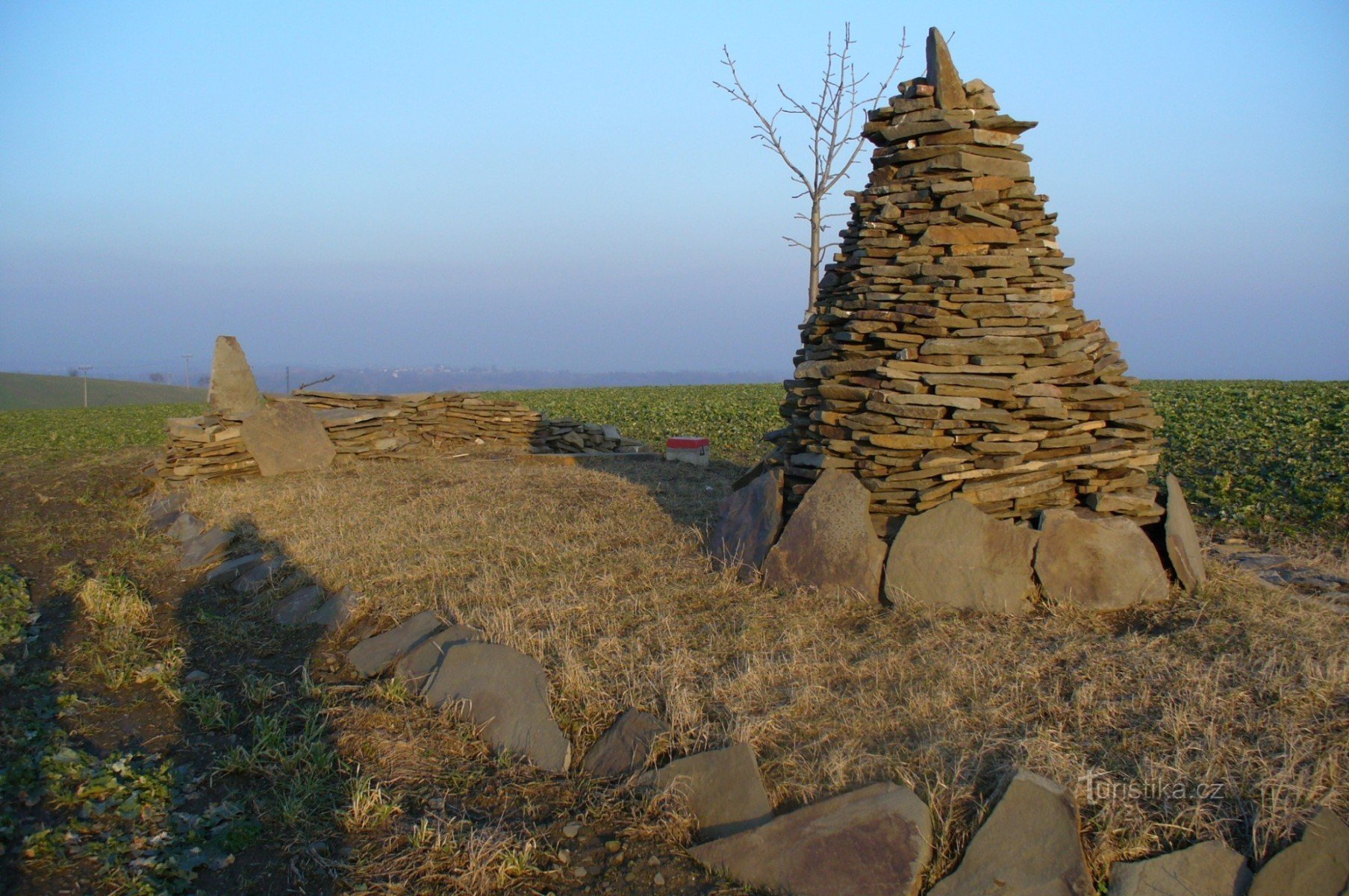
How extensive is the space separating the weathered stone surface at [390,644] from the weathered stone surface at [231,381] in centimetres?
810

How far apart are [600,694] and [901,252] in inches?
159

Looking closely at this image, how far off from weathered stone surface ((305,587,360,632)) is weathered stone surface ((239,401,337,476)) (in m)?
6.39

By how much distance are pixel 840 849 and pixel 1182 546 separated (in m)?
4.13

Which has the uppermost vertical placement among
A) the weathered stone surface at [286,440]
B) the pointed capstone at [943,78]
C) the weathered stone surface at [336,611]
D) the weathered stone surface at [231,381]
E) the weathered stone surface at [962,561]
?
the pointed capstone at [943,78]

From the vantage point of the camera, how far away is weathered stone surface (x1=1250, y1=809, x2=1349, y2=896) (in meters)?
3.10

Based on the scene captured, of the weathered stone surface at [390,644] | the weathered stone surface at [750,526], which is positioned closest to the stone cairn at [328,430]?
the weathered stone surface at [750,526]

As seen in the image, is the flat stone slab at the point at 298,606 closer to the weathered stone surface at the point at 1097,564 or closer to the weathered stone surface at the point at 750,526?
the weathered stone surface at the point at 750,526

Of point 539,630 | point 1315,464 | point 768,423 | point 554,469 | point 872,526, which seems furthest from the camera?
point 768,423

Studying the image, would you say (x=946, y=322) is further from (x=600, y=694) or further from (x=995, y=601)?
(x=600, y=694)

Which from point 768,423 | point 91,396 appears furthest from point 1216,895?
point 91,396

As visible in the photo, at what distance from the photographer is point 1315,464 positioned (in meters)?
10.2

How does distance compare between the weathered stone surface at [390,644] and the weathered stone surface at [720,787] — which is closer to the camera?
the weathered stone surface at [720,787]

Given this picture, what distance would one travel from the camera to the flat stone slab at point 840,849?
3.20 meters

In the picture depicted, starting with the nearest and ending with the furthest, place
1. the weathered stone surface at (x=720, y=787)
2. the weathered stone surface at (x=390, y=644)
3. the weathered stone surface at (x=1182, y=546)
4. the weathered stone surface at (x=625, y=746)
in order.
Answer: the weathered stone surface at (x=720, y=787), the weathered stone surface at (x=625, y=746), the weathered stone surface at (x=390, y=644), the weathered stone surface at (x=1182, y=546)
